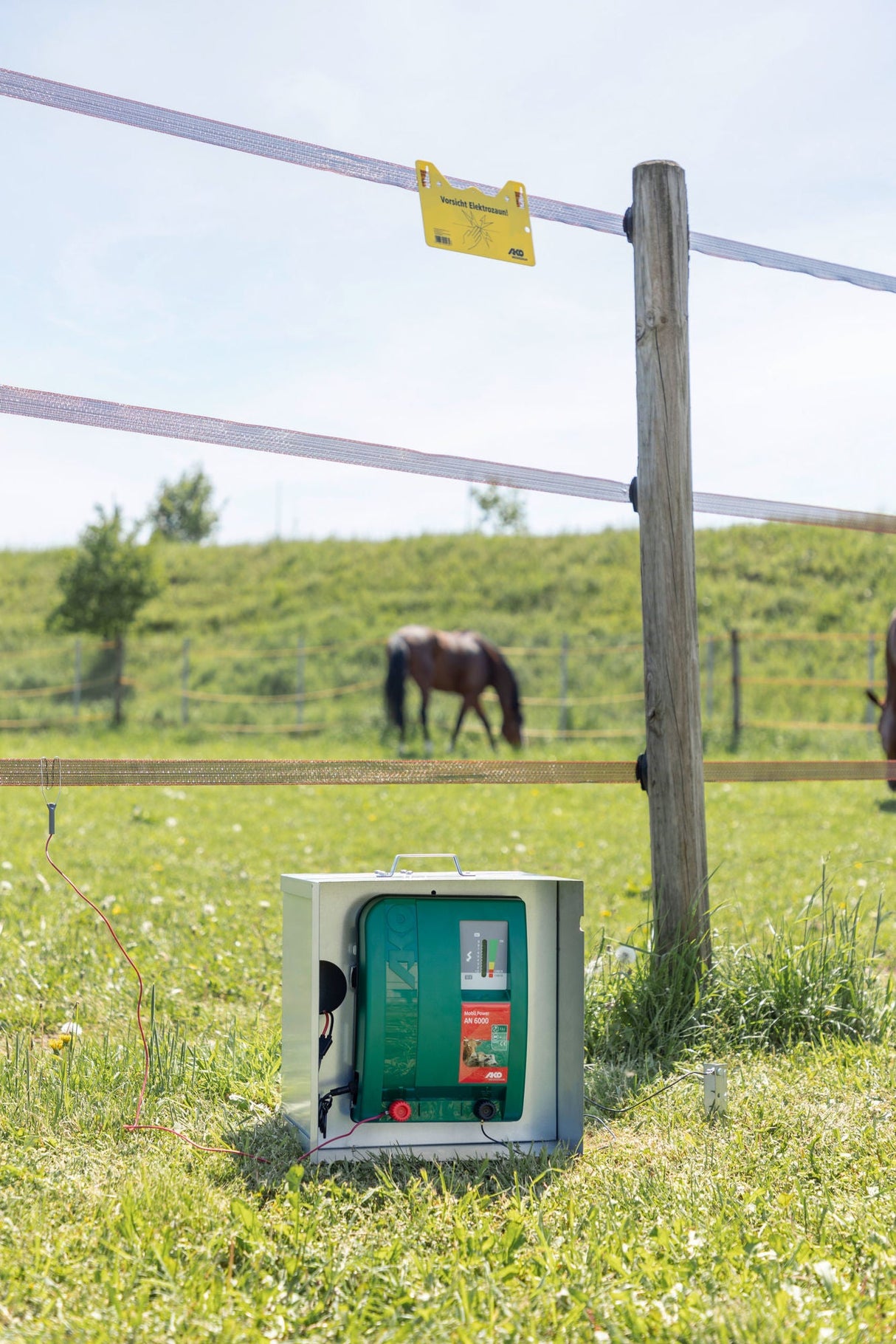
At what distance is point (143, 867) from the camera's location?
607cm

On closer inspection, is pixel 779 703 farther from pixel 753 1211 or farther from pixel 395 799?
pixel 753 1211

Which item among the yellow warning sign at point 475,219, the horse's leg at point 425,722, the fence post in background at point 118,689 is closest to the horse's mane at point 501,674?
the horse's leg at point 425,722

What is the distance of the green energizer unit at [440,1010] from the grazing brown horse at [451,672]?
12.7m

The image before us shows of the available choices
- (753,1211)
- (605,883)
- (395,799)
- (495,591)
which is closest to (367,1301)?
(753,1211)

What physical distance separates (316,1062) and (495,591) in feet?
77.0

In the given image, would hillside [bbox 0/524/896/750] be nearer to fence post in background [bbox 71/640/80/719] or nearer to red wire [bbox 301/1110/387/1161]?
fence post in background [bbox 71/640/80/719]

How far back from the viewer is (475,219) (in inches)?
125

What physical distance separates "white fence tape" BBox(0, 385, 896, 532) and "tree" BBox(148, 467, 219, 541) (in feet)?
142

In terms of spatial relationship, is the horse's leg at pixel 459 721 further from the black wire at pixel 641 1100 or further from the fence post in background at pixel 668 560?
the black wire at pixel 641 1100

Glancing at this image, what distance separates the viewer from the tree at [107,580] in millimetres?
21766

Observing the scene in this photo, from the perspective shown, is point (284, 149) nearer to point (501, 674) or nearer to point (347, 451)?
point (347, 451)

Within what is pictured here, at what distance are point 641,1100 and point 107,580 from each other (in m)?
20.5

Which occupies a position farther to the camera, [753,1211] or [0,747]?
[0,747]

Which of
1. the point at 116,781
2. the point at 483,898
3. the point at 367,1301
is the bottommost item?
the point at 367,1301
